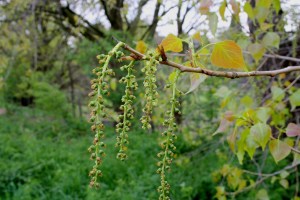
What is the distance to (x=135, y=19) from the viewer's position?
627 centimetres

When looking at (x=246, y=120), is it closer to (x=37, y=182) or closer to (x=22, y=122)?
(x=37, y=182)

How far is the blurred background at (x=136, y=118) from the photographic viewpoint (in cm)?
265

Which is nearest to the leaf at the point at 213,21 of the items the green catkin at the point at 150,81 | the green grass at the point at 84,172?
the green catkin at the point at 150,81

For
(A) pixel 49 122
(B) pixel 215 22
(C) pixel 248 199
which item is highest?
(B) pixel 215 22

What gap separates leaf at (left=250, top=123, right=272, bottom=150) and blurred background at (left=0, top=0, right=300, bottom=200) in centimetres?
34

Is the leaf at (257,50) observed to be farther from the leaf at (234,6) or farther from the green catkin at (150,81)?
the green catkin at (150,81)

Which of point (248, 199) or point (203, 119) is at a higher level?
point (203, 119)

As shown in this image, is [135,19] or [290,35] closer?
[290,35]

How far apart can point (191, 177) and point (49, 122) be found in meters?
3.55

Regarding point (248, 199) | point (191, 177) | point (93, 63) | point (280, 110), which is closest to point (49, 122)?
point (93, 63)

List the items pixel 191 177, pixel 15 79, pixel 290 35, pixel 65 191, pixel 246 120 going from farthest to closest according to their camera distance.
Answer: pixel 15 79 < pixel 191 177 < pixel 65 191 < pixel 290 35 < pixel 246 120

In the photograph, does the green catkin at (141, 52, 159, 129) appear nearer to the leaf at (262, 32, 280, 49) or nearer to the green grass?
the leaf at (262, 32, 280, 49)

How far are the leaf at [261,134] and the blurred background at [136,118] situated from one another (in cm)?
34

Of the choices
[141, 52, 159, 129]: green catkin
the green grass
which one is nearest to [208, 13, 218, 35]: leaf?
[141, 52, 159, 129]: green catkin
